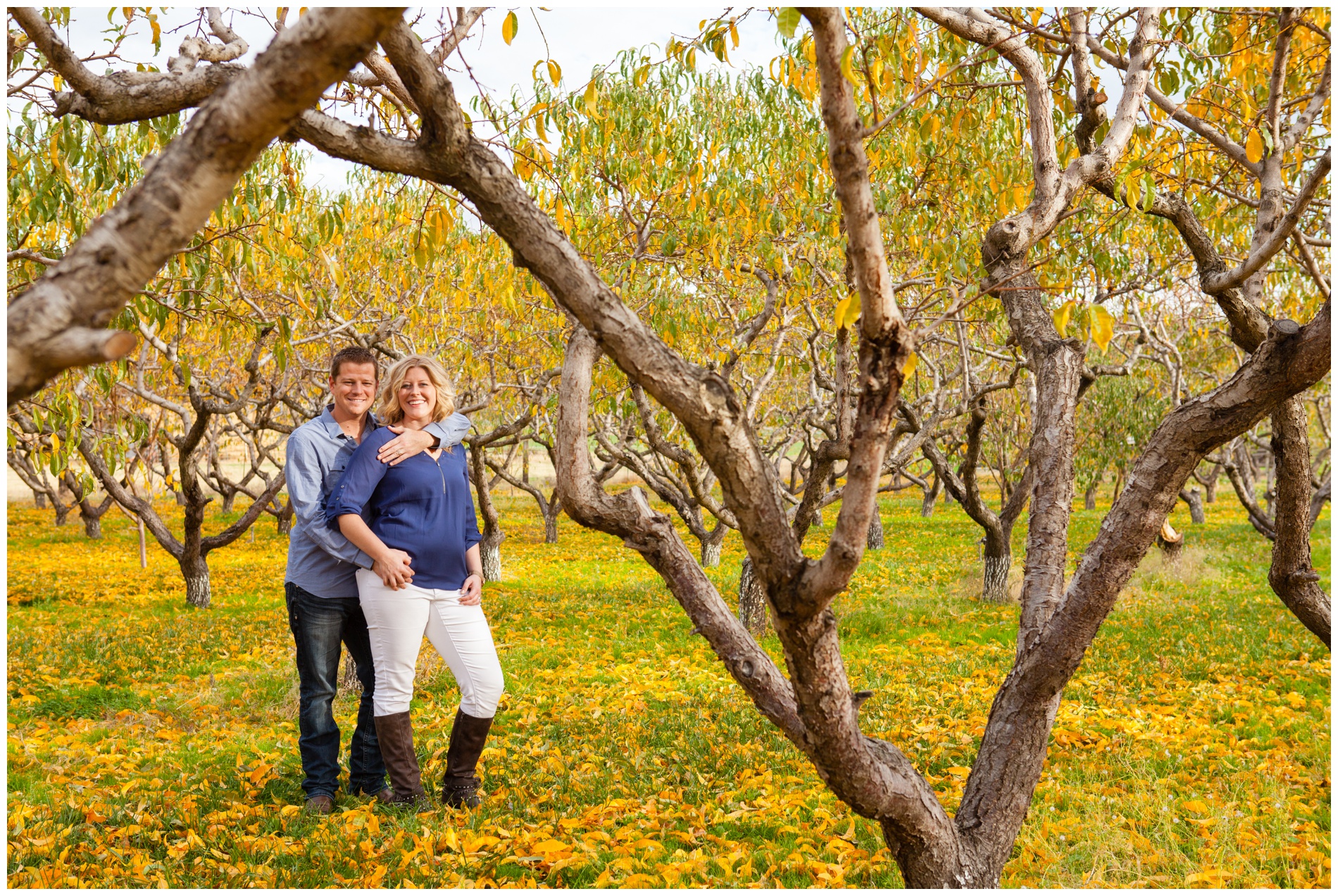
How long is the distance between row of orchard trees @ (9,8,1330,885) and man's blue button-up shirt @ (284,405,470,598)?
112cm

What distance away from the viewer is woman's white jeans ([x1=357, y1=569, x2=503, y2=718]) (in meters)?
4.48

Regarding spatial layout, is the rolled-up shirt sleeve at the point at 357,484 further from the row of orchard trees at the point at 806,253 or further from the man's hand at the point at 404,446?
the row of orchard trees at the point at 806,253

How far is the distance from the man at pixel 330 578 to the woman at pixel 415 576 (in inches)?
4.4

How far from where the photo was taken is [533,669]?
8.54 m

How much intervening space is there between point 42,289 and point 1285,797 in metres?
6.17

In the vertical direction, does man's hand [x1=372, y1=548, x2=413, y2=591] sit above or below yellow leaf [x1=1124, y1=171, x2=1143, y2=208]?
below

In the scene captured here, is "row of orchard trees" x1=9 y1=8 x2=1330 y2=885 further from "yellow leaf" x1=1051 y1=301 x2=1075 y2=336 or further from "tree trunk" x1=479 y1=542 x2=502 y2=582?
"tree trunk" x1=479 y1=542 x2=502 y2=582

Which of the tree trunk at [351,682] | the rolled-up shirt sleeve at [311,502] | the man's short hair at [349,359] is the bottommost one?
the tree trunk at [351,682]

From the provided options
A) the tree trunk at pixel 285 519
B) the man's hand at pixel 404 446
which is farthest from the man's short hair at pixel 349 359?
the tree trunk at pixel 285 519

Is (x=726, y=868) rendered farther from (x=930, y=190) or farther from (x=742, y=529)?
(x=930, y=190)

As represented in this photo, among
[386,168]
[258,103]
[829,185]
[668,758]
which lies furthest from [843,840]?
[829,185]

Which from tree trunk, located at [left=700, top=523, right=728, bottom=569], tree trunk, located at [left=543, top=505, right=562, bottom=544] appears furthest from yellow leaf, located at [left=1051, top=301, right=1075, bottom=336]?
tree trunk, located at [left=543, top=505, right=562, bottom=544]

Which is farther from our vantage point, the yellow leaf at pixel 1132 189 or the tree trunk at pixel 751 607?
the tree trunk at pixel 751 607

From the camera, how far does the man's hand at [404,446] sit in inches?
174
